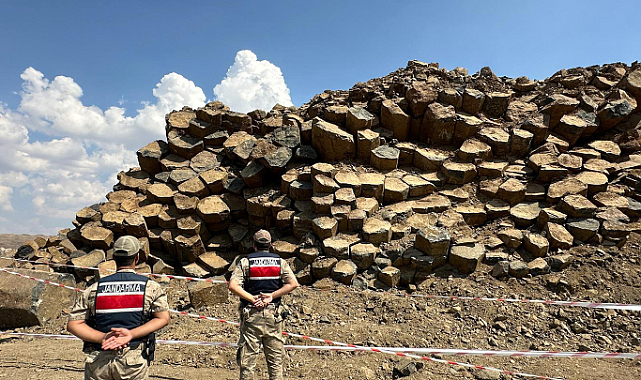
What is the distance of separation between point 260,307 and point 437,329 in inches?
120

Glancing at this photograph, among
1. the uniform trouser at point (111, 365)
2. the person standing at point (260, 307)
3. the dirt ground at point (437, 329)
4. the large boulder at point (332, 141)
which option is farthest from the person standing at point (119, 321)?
the large boulder at point (332, 141)

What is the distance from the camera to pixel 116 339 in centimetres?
220

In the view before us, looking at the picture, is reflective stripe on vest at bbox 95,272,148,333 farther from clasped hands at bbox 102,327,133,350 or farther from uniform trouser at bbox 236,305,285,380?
uniform trouser at bbox 236,305,285,380

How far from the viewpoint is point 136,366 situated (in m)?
2.30

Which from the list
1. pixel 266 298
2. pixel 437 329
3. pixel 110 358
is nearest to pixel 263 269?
pixel 266 298

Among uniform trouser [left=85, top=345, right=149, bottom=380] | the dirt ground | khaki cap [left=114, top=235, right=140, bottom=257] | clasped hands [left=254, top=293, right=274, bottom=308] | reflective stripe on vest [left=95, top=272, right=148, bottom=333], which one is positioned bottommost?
the dirt ground

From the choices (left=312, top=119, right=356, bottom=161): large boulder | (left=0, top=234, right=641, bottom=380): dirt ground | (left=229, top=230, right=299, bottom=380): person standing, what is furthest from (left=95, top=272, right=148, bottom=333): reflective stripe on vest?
(left=312, top=119, right=356, bottom=161): large boulder

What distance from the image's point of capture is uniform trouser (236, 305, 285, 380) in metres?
3.13

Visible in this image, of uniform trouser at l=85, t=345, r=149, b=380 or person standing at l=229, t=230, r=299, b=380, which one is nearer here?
uniform trouser at l=85, t=345, r=149, b=380

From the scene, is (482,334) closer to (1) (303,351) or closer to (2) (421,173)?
(1) (303,351)

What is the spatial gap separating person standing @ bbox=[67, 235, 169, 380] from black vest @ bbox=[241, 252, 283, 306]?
37.7 inches

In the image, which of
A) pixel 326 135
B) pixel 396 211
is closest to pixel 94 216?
pixel 326 135

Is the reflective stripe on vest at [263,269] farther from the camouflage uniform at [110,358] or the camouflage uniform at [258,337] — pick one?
the camouflage uniform at [110,358]

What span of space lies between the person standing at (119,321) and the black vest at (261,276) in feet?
3.14
